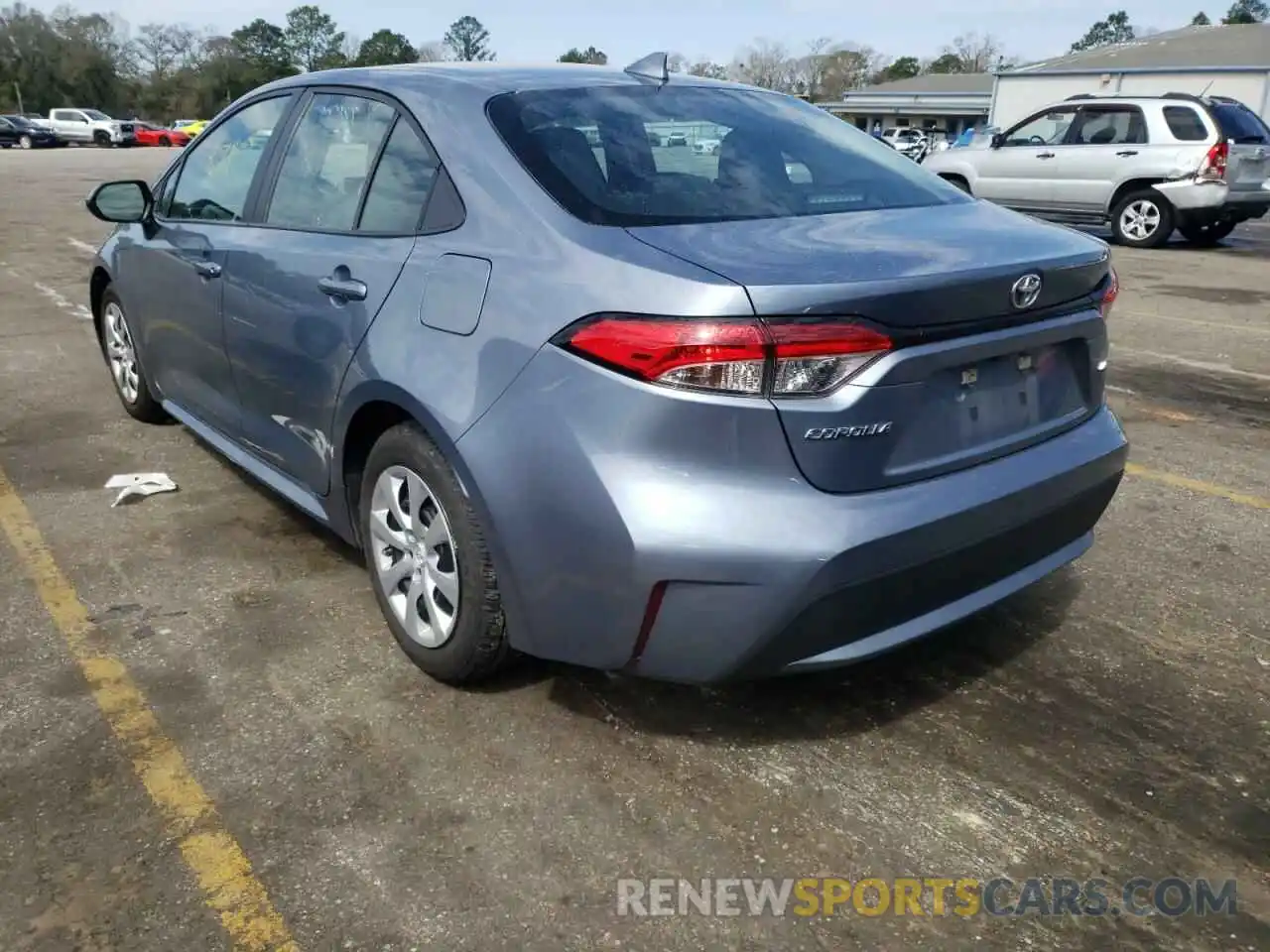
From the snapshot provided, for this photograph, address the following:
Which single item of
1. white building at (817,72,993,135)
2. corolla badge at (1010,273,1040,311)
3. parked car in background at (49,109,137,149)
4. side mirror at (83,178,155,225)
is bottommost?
corolla badge at (1010,273,1040,311)

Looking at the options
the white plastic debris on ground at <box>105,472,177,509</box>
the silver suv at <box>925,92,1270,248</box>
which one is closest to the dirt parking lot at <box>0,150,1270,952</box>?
the white plastic debris on ground at <box>105,472,177,509</box>

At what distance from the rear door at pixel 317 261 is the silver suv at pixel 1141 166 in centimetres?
1235

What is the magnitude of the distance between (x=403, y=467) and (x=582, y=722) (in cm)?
83

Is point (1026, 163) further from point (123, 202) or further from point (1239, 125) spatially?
point (123, 202)

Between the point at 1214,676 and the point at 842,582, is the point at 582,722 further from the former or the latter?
the point at 1214,676

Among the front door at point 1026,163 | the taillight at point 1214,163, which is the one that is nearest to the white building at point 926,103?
the front door at point 1026,163

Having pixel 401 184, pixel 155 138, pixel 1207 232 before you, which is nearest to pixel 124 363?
pixel 401 184

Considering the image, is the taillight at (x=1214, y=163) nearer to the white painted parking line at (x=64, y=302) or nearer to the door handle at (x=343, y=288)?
the white painted parking line at (x=64, y=302)

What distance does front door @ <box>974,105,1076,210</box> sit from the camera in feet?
46.9

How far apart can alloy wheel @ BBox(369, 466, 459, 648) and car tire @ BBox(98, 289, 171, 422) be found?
99.5 inches

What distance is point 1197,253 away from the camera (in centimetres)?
1345

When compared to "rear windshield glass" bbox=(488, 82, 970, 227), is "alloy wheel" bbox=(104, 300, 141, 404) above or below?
below

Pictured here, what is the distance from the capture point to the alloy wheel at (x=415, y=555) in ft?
9.41

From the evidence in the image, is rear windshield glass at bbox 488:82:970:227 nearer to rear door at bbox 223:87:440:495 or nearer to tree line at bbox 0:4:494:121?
rear door at bbox 223:87:440:495
